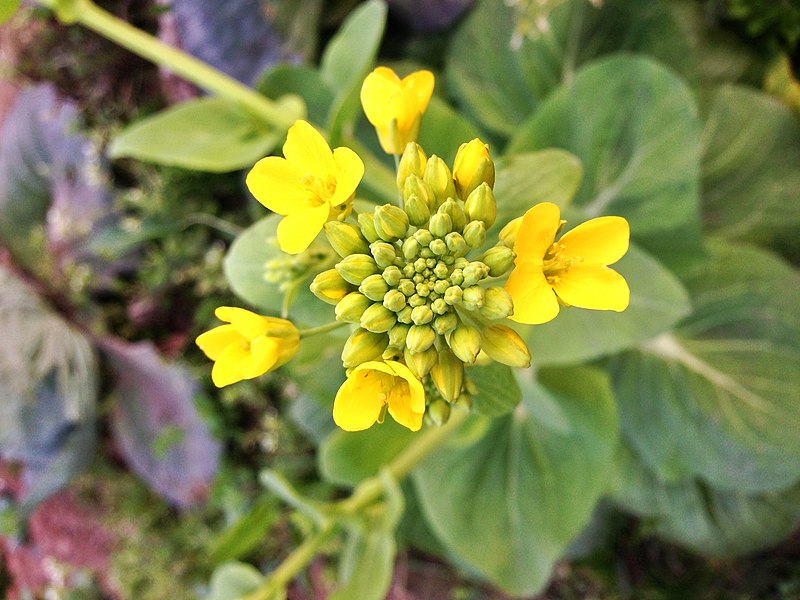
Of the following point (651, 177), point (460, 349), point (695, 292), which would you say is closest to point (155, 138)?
point (460, 349)

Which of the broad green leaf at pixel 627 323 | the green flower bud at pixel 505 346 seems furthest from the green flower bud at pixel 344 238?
the broad green leaf at pixel 627 323

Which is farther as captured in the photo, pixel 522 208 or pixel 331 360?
pixel 331 360

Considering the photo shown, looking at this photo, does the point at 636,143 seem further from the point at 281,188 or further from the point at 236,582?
the point at 236,582

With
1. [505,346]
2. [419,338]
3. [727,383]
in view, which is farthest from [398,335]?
[727,383]

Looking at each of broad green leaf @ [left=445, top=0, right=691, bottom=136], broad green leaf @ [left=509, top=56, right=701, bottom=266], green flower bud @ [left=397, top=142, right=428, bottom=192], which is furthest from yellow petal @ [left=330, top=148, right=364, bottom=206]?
broad green leaf @ [left=445, top=0, right=691, bottom=136]

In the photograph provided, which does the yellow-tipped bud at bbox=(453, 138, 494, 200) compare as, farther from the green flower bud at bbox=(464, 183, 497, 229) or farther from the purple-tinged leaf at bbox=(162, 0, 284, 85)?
the purple-tinged leaf at bbox=(162, 0, 284, 85)

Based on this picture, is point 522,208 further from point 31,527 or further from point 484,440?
point 31,527

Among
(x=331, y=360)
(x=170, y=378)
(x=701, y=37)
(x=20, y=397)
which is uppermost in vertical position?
(x=701, y=37)
